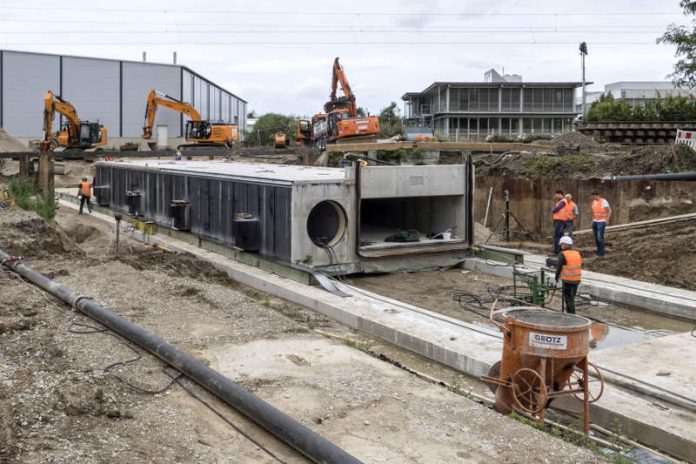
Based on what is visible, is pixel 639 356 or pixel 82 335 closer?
pixel 82 335

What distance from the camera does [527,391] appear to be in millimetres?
8148

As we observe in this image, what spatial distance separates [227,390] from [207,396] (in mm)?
424

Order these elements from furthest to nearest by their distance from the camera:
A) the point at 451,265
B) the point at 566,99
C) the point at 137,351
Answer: the point at 566,99 < the point at 451,265 < the point at 137,351

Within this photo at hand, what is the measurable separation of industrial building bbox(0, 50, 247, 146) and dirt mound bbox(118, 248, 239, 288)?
46479mm

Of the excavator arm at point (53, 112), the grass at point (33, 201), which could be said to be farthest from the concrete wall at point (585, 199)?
the excavator arm at point (53, 112)

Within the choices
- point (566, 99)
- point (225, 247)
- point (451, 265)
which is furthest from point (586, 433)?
point (566, 99)

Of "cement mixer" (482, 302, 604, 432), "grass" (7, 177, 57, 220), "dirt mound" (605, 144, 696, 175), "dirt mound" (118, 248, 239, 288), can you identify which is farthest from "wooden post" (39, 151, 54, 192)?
"cement mixer" (482, 302, 604, 432)

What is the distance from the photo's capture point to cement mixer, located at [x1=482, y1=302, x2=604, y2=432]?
25.7ft

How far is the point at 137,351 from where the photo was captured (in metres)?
9.31

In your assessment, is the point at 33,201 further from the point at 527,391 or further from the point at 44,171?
the point at 527,391

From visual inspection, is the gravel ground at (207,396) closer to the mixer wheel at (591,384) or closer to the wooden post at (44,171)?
the mixer wheel at (591,384)

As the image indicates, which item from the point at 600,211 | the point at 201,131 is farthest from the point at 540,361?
the point at 201,131

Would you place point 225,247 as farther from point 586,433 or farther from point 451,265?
point 586,433

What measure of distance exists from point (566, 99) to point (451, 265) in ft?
179
